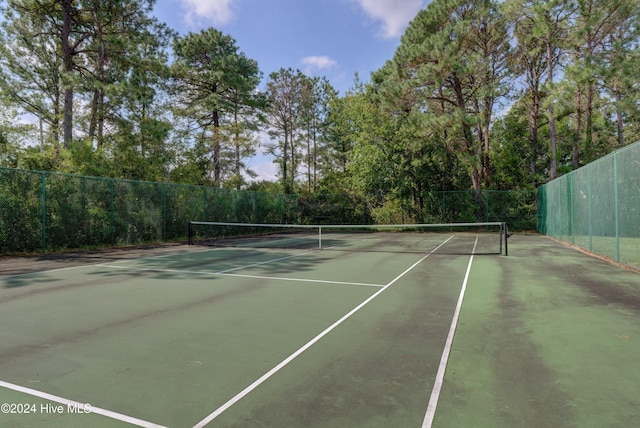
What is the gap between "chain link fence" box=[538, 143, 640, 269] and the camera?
7.82m

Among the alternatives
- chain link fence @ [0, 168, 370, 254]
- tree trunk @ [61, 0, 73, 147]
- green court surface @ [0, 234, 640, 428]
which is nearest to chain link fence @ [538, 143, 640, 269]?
green court surface @ [0, 234, 640, 428]

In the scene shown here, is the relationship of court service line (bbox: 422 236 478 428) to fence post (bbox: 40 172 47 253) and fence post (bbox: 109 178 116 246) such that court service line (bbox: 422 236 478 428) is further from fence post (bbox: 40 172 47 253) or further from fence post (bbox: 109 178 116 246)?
fence post (bbox: 109 178 116 246)

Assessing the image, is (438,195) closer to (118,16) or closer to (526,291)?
(526,291)

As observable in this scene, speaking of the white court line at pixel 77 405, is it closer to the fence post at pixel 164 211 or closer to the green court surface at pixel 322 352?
the green court surface at pixel 322 352

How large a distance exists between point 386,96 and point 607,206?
51.7 ft

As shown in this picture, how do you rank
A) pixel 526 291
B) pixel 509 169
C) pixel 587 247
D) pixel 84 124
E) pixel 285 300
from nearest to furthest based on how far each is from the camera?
pixel 285 300 < pixel 526 291 < pixel 587 247 < pixel 84 124 < pixel 509 169

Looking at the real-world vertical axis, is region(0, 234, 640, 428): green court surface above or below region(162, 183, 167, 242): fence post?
below

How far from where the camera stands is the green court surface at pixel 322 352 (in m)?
2.54

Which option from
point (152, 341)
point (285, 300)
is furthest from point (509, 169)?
point (152, 341)

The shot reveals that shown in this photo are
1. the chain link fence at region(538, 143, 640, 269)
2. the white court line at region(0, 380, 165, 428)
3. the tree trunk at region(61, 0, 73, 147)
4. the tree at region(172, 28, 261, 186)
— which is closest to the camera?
the white court line at region(0, 380, 165, 428)

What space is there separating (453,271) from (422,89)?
1791 cm

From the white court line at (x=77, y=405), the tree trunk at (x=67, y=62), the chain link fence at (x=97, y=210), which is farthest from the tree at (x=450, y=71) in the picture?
the white court line at (x=77, y=405)

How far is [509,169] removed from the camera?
28000mm

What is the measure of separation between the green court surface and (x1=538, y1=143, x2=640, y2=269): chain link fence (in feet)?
4.59
